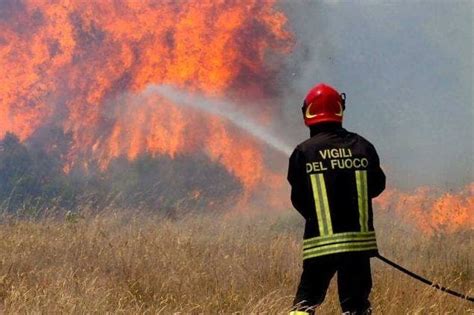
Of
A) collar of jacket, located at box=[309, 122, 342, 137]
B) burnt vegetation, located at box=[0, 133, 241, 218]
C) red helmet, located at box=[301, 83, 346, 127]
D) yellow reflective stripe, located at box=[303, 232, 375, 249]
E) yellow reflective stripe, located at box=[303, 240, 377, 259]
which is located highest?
burnt vegetation, located at box=[0, 133, 241, 218]

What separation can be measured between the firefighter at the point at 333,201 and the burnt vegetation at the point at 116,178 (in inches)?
384

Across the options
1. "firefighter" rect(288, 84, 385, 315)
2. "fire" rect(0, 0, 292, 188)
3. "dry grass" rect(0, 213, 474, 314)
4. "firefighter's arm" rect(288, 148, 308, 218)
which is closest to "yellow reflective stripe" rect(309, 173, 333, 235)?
"firefighter" rect(288, 84, 385, 315)

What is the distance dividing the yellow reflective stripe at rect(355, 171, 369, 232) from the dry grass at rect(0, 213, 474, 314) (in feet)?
3.76

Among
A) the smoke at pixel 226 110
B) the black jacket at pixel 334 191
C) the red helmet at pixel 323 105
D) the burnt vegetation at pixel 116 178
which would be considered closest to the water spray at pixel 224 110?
the smoke at pixel 226 110

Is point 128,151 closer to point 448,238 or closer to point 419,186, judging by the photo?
point 419,186

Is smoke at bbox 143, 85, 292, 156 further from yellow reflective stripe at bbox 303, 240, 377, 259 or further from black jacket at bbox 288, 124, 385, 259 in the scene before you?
yellow reflective stripe at bbox 303, 240, 377, 259

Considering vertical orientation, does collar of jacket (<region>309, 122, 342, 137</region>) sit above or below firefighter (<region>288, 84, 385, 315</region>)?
above

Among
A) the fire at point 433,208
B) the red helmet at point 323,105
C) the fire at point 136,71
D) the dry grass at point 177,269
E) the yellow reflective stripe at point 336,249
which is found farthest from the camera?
the fire at point 136,71

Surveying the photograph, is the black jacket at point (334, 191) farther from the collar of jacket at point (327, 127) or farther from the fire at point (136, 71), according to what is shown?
the fire at point (136, 71)

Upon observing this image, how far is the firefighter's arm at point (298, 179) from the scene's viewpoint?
3721mm

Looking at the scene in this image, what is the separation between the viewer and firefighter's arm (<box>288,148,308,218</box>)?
372cm

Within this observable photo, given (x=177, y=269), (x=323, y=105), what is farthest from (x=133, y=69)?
(x=323, y=105)

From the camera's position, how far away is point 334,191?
12.0 ft

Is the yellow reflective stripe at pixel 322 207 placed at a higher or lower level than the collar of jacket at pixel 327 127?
lower
